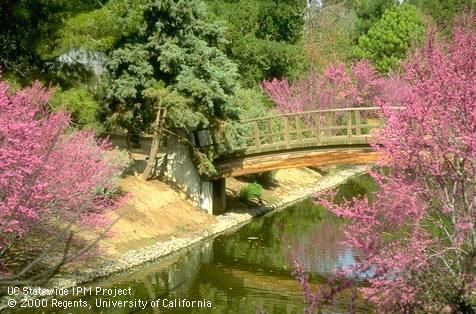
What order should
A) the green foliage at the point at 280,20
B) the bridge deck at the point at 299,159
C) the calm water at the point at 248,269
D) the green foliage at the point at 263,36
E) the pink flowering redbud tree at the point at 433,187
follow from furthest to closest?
1. the green foliage at the point at 280,20
2. the green foliage at the point at 263,36
3. the bridge deck at the point at 299,159
4. the calm water at the point at 248,269
5. the pink flowering redbud tree at the point at 433,187

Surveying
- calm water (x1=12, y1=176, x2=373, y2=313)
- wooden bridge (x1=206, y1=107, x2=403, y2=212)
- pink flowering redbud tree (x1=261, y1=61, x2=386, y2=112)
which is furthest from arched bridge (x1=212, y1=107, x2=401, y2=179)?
pink flowering redbud tree (x1=261, y1=61, x2=386, y2=112)

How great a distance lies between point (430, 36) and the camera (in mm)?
9609

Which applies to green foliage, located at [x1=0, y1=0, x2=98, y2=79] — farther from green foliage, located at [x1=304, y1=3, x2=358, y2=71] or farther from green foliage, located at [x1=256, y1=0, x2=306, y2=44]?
green foliage, located at [x1=304, y1=3, x2=358, y2=71]

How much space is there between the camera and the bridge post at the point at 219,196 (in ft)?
78.9

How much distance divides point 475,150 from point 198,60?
43.2 ft

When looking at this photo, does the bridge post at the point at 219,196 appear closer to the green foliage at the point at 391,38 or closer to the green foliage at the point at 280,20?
the green foliage at the point at 280,20

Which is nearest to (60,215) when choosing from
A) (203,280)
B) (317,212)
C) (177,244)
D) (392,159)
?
(203,280)

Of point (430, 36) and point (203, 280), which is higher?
point (430, 36)

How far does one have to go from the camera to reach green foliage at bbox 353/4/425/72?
4894 centimetres

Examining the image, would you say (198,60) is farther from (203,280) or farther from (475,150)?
(475,150)

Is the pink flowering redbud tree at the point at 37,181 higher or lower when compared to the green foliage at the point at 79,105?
lower

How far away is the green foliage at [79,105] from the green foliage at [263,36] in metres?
14.7

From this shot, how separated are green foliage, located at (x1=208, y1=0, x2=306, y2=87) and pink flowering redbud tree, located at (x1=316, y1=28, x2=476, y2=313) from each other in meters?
23.9

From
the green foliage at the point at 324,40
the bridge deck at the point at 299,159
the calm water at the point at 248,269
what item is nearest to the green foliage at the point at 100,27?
the bridge deck at the point at 299,159
